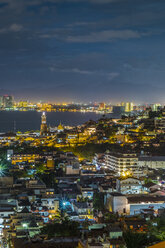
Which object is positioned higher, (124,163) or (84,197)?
(124,163)

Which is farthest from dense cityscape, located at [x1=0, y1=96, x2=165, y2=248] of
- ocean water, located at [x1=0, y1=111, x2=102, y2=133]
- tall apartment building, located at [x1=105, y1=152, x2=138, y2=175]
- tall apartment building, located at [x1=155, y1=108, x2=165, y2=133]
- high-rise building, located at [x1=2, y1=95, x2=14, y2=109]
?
high-rise building, located at [x1=2, y1=95, x2=14, y2=109]

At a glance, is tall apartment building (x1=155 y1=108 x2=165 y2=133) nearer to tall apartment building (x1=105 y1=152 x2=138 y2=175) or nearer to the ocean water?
tall apartment building (x1=105 y1=152 x2=138 y2=175)

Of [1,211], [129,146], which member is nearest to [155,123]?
[129,146]

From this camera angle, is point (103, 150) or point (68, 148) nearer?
point (103, 150)

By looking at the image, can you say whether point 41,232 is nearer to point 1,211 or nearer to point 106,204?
point 1,211

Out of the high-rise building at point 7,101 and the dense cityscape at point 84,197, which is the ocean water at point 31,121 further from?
the high-rise building at point 7,101

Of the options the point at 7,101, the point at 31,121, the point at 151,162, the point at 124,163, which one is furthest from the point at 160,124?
the point at 7,101

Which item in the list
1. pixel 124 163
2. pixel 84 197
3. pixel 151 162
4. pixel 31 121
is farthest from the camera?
pixel 31 121

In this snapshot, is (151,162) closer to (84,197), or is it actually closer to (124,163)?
(124,163)
